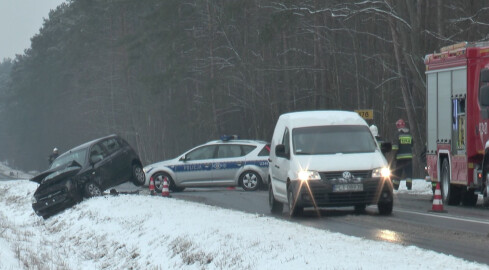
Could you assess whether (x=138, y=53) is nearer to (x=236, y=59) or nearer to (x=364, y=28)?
(x=236, y=59)

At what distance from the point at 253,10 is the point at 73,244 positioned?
38011 millimetres

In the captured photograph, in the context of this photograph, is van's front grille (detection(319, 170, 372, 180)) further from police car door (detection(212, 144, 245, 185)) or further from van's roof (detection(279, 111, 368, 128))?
police car door (detection(212, 144, 245, 185))

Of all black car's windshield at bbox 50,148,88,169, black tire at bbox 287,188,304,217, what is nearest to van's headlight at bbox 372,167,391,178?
black tire at bbox 287,188,304,217

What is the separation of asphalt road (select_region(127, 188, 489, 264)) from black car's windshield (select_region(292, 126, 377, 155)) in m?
1.18

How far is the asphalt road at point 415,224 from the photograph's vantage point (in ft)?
43.1

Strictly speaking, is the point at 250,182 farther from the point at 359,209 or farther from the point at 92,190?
the point at 359,209

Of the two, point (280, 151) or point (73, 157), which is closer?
point (280, 151)

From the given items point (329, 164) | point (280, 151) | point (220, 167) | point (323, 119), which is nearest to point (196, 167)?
point (220, 167)

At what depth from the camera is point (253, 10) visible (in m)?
58.4

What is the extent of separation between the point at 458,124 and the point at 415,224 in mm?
5473

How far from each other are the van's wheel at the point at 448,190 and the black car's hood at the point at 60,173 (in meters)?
10.6

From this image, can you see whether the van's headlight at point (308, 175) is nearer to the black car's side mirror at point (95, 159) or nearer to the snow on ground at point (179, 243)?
the snow on ground at point (179, 243)

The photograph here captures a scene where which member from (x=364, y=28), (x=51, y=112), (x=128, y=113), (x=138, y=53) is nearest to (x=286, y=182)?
(x=364, y=28)

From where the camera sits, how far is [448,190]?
22203mm
